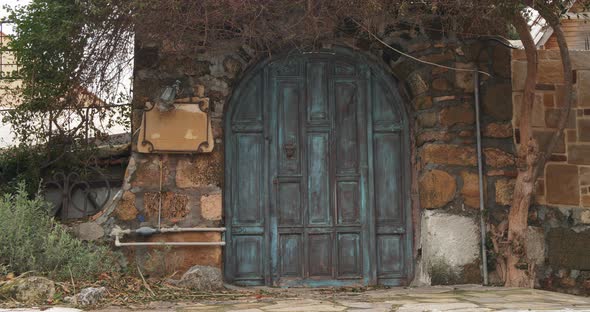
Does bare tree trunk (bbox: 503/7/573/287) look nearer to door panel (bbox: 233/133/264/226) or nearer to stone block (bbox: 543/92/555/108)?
stone block (bbox: 543/92/555/108)

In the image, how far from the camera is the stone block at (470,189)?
5961mm

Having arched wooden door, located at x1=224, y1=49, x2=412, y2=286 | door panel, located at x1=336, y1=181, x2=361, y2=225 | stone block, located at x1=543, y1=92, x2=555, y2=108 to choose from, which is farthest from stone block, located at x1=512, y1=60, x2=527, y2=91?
door panel, located at x1=336, y1=181, x2=361, y2=225

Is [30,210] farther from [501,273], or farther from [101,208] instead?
[501,273]

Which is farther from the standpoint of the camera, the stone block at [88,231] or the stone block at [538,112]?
the stone block at [538,112]

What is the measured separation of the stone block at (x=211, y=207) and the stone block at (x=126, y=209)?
0.54m

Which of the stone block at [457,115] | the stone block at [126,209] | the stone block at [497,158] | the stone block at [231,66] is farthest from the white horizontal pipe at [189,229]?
the stone block at [497,158]

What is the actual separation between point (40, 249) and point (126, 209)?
2.69 ft

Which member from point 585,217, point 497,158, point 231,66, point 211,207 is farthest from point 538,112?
point 211,207

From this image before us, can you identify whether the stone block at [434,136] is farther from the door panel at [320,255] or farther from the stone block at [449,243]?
the door panel at [320,255]

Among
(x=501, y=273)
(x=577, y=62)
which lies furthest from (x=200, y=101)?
(x=577, y=62)

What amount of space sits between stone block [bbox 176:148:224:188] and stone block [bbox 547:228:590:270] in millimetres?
2796

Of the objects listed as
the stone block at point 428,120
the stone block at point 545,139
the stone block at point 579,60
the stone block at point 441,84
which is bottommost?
the stone block at point 545,139

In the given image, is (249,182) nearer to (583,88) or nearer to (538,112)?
(538,112)

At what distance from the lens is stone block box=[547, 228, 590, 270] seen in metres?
6.04
